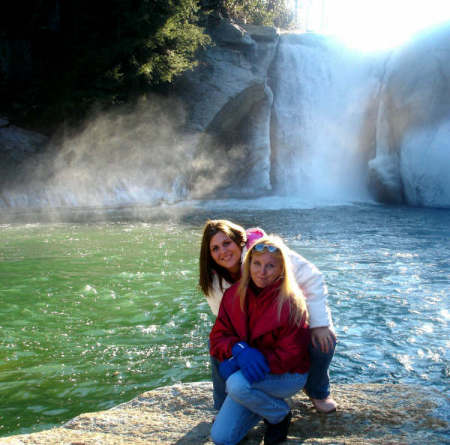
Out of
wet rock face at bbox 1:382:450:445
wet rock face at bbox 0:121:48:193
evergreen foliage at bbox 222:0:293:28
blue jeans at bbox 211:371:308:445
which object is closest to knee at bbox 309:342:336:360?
blue jeans at bbox 211:371:308:445

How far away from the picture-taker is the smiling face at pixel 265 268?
2.53 m

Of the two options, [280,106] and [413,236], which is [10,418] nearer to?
[413,236]

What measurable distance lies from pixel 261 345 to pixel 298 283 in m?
0.43

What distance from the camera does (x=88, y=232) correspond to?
1089cm

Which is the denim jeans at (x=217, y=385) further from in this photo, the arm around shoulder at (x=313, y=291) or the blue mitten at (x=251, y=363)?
the arm around shoulder at (x=313, y=291)

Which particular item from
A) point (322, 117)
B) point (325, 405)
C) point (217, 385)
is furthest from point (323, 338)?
point (322, 117)

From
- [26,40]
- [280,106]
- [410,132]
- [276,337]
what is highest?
[26,40]

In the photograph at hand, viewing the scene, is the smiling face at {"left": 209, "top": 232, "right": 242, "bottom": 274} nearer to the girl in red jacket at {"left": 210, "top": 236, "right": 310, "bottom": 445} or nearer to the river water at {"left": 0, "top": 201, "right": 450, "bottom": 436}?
the girl in red jacket at {"left": 210, "top": 236, "right": 310, "bottom": 445}

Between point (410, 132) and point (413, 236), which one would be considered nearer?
point (413, 236)

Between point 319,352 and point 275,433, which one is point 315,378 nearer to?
point 319,352

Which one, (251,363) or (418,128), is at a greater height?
(418,128)

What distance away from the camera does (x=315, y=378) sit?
2697 millimetres

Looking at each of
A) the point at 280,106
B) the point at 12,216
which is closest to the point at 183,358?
the point at 12,216

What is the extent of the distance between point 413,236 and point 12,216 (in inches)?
407
